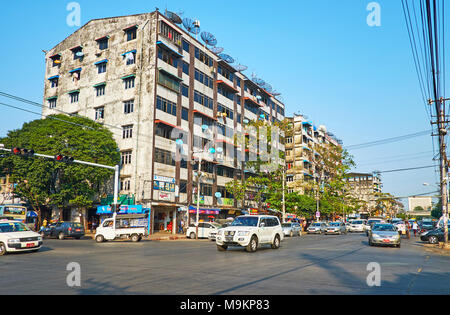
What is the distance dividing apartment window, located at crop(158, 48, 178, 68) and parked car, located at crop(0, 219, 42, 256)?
2913cm

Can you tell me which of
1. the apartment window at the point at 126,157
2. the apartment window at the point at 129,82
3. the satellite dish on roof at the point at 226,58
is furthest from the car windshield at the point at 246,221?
the satellite dish on roof at the point at 226,58

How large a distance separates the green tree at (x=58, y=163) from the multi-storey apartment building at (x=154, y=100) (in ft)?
9.89

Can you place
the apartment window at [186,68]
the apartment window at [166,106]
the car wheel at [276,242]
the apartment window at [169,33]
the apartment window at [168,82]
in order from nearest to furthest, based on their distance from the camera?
the car wheel at [276,242] → the apartment window at [166,106] → the apartment window at [168,82] → the apartment window at [169,33] → the apartment window at [186,68]

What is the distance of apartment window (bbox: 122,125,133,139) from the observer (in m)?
42.9

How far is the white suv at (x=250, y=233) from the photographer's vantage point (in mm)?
17812

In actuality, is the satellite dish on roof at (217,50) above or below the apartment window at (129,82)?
above

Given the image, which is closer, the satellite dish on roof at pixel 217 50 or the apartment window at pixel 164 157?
the apartment window at pixel 164 157

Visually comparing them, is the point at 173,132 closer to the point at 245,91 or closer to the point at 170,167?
the point at 170,167

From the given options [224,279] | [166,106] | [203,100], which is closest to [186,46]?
[203,100]

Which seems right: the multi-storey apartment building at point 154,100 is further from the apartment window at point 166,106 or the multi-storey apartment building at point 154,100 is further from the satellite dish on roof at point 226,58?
the satellite dish on roof at point 226,58

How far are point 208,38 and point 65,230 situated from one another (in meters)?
31.9

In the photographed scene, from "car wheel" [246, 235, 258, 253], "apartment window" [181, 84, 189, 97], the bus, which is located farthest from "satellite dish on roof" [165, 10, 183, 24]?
"car wheel" [246, 235, 258, 253]

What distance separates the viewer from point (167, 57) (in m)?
44.8
